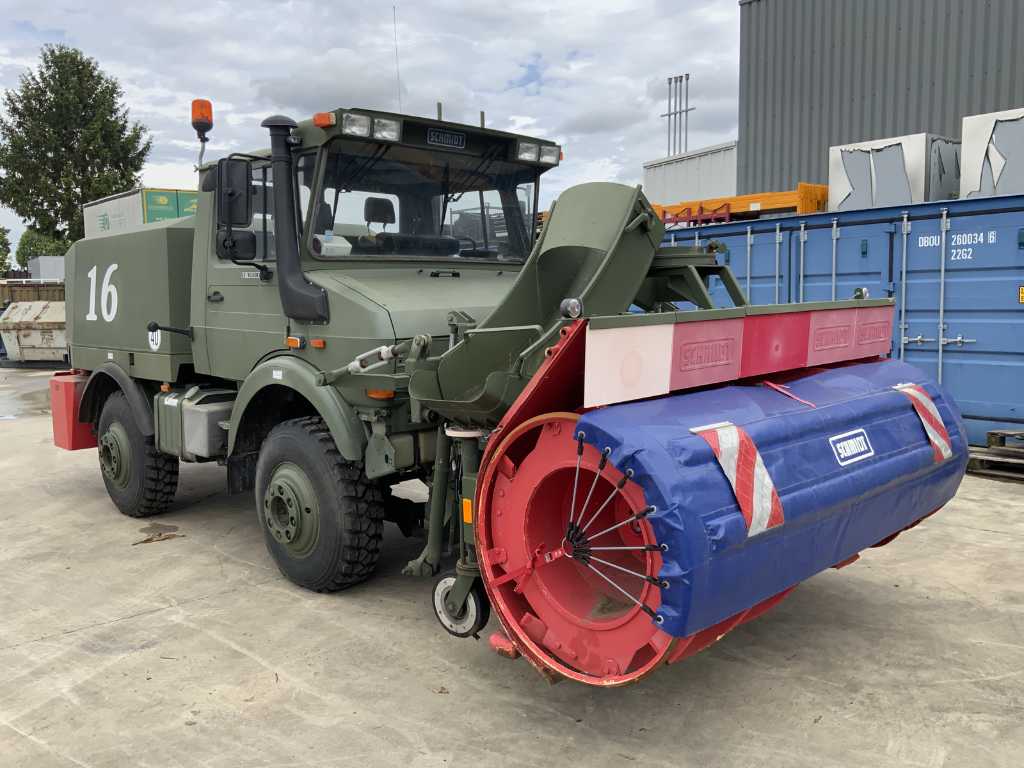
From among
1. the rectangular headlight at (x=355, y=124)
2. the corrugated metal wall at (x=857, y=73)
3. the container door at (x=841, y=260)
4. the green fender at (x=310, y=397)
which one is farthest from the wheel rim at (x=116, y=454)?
the corrugated metal wall at (x=857, y=73)

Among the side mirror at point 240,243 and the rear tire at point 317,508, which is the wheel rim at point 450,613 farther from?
the side mirror at point 240,243

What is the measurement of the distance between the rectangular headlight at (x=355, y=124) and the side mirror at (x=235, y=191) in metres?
0.63

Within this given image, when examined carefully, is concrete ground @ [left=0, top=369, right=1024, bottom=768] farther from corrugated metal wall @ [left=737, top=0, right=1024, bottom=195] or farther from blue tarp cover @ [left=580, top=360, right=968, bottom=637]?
corrugated metal wall @ [left=737, top=0, right=1024, bottom=195]

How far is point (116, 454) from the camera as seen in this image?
633 cm

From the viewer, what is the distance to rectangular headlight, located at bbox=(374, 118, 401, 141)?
177 inches

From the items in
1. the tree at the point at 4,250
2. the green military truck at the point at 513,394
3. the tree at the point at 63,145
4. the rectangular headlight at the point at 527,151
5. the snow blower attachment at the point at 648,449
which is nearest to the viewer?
the snow blower attachment at the point at 648,449

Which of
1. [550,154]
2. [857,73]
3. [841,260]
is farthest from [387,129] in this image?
[857,73]

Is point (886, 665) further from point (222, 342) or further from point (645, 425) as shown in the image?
point (222, 342)

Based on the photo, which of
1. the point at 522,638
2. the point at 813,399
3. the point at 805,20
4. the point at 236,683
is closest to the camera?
the point at 522,638

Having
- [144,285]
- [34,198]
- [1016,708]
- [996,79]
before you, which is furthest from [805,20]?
[34,198]

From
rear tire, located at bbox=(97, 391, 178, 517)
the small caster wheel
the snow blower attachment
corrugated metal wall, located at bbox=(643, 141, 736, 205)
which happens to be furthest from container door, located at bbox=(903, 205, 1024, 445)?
corrugated metal wall, located at bbox=(643, 141, 736, 205)

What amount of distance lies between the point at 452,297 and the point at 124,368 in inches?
116

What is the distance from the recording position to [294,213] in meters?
4.53

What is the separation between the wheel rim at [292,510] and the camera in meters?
4.50
